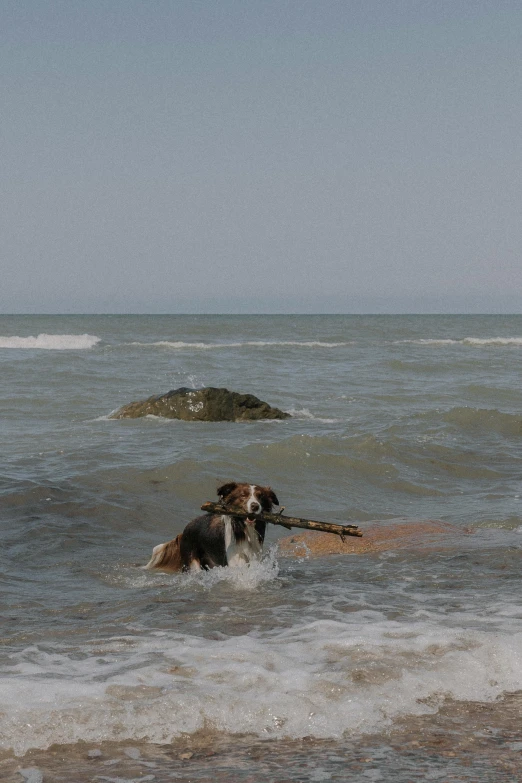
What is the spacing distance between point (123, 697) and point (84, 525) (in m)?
5.73

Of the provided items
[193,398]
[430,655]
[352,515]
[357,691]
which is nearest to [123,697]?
[357,691]

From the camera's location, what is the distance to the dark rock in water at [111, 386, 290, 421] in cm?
1945

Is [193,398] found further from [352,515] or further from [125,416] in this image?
[352,515]

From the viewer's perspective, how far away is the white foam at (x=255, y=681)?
4.83 meters

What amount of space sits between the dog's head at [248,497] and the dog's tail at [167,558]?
89 cm

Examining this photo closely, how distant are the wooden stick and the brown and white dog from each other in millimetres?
70

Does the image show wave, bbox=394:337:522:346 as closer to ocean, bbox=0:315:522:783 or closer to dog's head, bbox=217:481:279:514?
ocean, bbox=0:315:522:783

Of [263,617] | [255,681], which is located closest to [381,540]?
[263,617]

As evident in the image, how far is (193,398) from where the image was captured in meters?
19.8

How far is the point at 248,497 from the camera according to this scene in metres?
8.07

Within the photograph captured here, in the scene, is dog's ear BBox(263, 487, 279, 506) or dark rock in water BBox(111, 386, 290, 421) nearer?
dog's ear BBox(263, 487, 279, 506)

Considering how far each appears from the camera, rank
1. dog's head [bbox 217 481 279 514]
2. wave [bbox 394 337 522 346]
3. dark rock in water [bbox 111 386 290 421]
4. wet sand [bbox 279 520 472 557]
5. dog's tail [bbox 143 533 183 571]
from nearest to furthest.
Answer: dog's head [bbox 217 481 279 514]
dog's tail [bbox 143 533 183 571]
wet sand [bbox 279 520 472 557]
dark rock in water [bbox 111 386 290 421]
wave [bbox 394 337 522 346]

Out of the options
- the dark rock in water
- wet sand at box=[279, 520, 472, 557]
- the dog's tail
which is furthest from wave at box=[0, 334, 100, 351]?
the dog's tail

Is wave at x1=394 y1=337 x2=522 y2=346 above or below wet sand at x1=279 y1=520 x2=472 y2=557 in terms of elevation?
above
